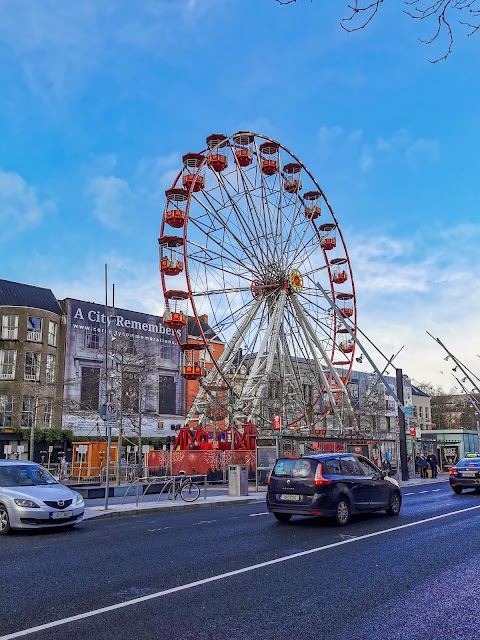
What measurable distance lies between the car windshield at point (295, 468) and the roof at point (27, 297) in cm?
3753

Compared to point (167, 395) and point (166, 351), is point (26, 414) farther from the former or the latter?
point (166, 351)

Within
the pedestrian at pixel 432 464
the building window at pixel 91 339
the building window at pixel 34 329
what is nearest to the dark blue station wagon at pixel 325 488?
the pedestrian at pixel 432 464

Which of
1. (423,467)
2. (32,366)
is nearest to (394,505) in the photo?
(423,467)

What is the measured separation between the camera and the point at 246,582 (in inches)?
296

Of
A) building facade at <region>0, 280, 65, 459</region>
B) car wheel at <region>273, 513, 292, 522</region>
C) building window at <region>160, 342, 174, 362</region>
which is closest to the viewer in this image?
car wheel at <region>273, 513, 292, 522</region>

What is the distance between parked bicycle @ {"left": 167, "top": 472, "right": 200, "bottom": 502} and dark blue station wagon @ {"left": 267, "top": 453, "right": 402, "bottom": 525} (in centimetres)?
690

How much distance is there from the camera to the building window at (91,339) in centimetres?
5109

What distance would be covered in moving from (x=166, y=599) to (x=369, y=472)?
28.8 feet

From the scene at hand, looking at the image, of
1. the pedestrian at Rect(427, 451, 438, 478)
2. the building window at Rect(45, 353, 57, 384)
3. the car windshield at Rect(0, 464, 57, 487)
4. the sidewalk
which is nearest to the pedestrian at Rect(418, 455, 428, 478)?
the pedestrian at Rect(427, 451, 438, 478)

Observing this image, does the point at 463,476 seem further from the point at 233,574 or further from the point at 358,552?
the point at 233,574

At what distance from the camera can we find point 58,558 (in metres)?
9.42

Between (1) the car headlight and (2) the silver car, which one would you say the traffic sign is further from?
(1) the car headlight

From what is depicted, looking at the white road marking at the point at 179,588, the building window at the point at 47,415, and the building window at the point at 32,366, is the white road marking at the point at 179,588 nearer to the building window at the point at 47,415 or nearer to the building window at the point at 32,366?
the building window at the point at 32,366

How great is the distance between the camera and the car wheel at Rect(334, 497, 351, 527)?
12914 millimetres
